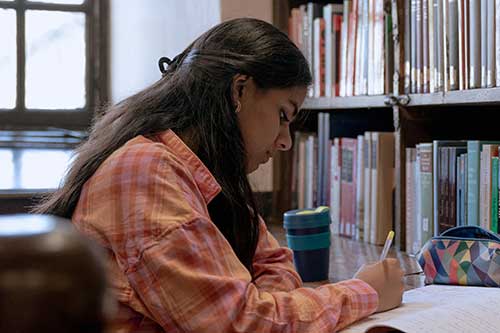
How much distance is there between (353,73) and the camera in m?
2.06

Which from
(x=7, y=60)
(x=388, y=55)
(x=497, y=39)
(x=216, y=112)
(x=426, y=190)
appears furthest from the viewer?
(x=7, y=60)

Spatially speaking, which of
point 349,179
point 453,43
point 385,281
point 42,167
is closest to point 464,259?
point 385,281

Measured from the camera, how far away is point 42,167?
8.64 ft

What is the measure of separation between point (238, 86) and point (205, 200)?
0.61 feet

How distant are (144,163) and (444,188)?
1006 mm

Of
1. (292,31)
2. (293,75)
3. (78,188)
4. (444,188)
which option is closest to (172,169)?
(78,188)

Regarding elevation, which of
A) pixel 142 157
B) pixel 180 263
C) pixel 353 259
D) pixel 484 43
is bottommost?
pixel 353 259

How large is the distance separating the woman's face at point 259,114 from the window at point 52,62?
6.88 ft

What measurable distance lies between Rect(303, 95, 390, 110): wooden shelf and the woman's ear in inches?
35.4

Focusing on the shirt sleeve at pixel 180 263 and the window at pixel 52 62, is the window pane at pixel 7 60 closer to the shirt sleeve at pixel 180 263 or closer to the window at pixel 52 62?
the window at pixel 52 62

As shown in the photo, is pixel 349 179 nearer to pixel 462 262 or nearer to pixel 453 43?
pixel 453 43

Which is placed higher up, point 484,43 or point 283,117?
point 484,43

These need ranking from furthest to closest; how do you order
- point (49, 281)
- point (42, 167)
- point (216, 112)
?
point (42, 167)
point (216, 112)
point (49, 281)

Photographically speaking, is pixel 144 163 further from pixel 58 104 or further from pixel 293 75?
pixel 58 104
